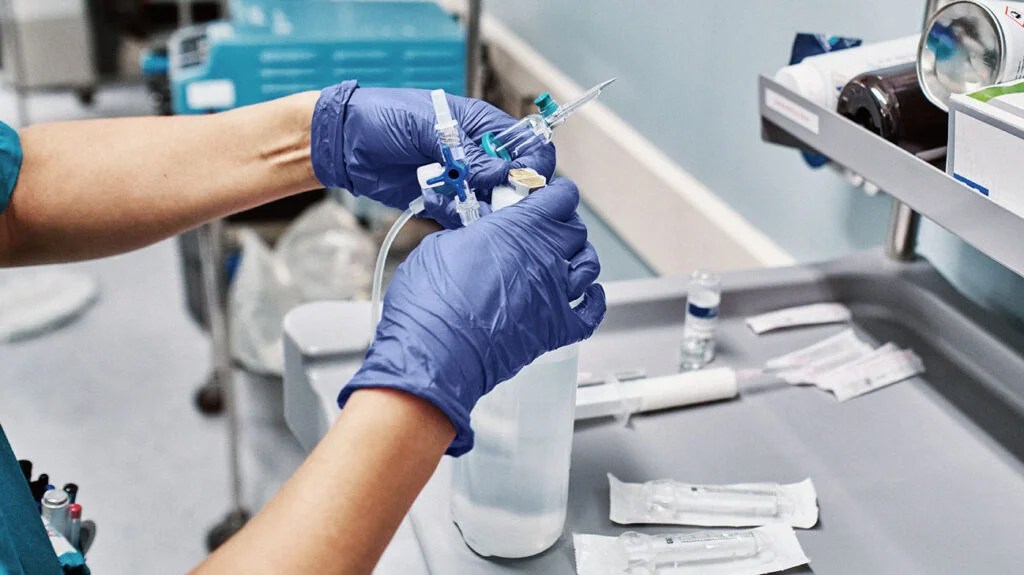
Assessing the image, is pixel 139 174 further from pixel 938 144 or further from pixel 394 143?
pixel 938 144

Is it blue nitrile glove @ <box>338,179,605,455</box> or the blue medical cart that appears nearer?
blue nitrile glove @ <box>338,179,605,455</box>

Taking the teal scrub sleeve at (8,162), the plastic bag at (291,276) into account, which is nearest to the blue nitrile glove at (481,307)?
the teal scrub sleeve at (8,162)

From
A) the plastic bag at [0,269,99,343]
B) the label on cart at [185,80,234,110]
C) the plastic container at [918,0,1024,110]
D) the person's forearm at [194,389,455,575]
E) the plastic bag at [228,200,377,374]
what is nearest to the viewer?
the person's forearm at [194,389,455,575]

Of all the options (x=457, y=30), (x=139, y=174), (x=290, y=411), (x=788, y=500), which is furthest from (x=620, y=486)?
(x=457, y=30)

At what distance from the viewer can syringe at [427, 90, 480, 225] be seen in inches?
31.5

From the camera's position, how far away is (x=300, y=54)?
1.76 meters

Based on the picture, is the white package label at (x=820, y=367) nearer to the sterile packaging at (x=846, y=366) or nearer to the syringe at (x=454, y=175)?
the sterile packaging at (x=846, y=366)

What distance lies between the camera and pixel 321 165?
1.03m

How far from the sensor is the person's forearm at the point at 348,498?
63cm

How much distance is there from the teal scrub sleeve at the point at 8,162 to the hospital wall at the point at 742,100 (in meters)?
0.95

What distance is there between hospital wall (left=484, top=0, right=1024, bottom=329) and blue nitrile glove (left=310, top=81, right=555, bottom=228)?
1.67ft

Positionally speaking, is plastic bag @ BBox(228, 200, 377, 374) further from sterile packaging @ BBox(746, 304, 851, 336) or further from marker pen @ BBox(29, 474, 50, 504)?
sterile packaging @ BBox(746, 304, 851, 336)

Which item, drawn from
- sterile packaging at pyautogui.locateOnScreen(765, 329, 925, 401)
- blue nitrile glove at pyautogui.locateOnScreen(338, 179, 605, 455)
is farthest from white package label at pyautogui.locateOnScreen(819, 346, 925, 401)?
blue nitrile glove at pyautogui.locateOnScreen(338, 179, 605, 455)

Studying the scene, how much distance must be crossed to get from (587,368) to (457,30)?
1.05 metres
